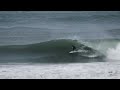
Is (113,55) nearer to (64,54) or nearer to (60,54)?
(64,54)

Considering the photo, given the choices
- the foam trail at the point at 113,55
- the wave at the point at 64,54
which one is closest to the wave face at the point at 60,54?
the wave at the point at 64,54

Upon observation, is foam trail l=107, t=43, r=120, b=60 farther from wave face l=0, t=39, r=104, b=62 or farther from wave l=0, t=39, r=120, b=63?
wave face l=0, t=39, r=104, b=62

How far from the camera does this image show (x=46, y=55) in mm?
11312

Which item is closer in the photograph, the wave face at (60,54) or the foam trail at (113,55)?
the foam trail at (113,55)

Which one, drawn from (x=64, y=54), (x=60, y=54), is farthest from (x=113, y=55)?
(x=60, y=54)

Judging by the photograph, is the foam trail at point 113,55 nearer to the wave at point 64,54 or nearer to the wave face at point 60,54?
the wave at point 64,54

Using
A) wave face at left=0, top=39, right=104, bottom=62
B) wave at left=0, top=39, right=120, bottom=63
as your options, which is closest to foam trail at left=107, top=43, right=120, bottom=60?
wave at left=0, top=39, right=120, bottom=63
